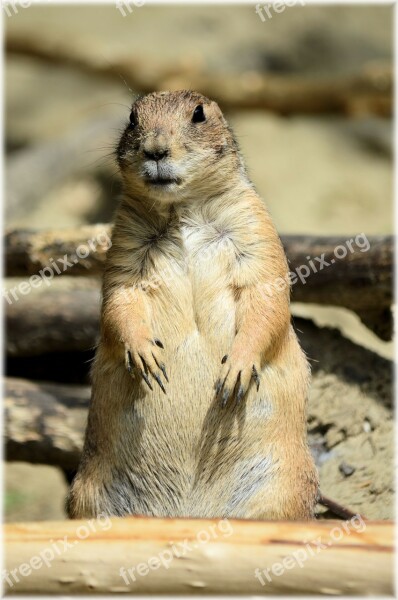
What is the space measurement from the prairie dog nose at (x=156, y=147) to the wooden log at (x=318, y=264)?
241 cm

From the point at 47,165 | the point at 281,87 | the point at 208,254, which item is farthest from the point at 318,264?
the point at 281,87

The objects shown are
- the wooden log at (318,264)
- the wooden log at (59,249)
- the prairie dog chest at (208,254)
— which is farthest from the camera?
the wooden log at (59,249)

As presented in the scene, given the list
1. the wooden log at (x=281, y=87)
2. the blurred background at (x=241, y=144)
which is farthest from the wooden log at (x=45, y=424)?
the wooden log at (x=281, y=87)

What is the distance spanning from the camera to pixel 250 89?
13.8 metres

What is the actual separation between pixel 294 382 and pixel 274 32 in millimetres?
12092

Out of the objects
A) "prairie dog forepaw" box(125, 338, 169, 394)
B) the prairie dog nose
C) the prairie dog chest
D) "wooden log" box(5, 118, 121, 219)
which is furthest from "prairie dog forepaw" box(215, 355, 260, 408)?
"wooden log" box(5, 118, 121, 219)

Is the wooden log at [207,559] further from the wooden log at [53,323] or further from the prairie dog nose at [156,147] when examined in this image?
the wooden log at [53,323]

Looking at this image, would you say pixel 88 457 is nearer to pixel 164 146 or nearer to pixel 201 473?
pixel 201 473

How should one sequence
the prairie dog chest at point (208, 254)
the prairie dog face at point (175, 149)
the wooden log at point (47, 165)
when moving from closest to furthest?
the prairie dog face at point (175, 149), the prairie dog chest at point (208, 254), the wooden log at point (47, 165)

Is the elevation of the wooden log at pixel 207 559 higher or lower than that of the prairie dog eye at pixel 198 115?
lower

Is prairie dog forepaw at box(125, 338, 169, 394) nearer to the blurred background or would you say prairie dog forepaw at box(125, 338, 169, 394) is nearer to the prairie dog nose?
the prairie dog nose

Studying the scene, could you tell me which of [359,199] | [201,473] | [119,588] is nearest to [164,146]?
[201,473]

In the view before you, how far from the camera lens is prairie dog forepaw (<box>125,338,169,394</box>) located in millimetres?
4961

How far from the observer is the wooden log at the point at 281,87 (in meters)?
13.5
